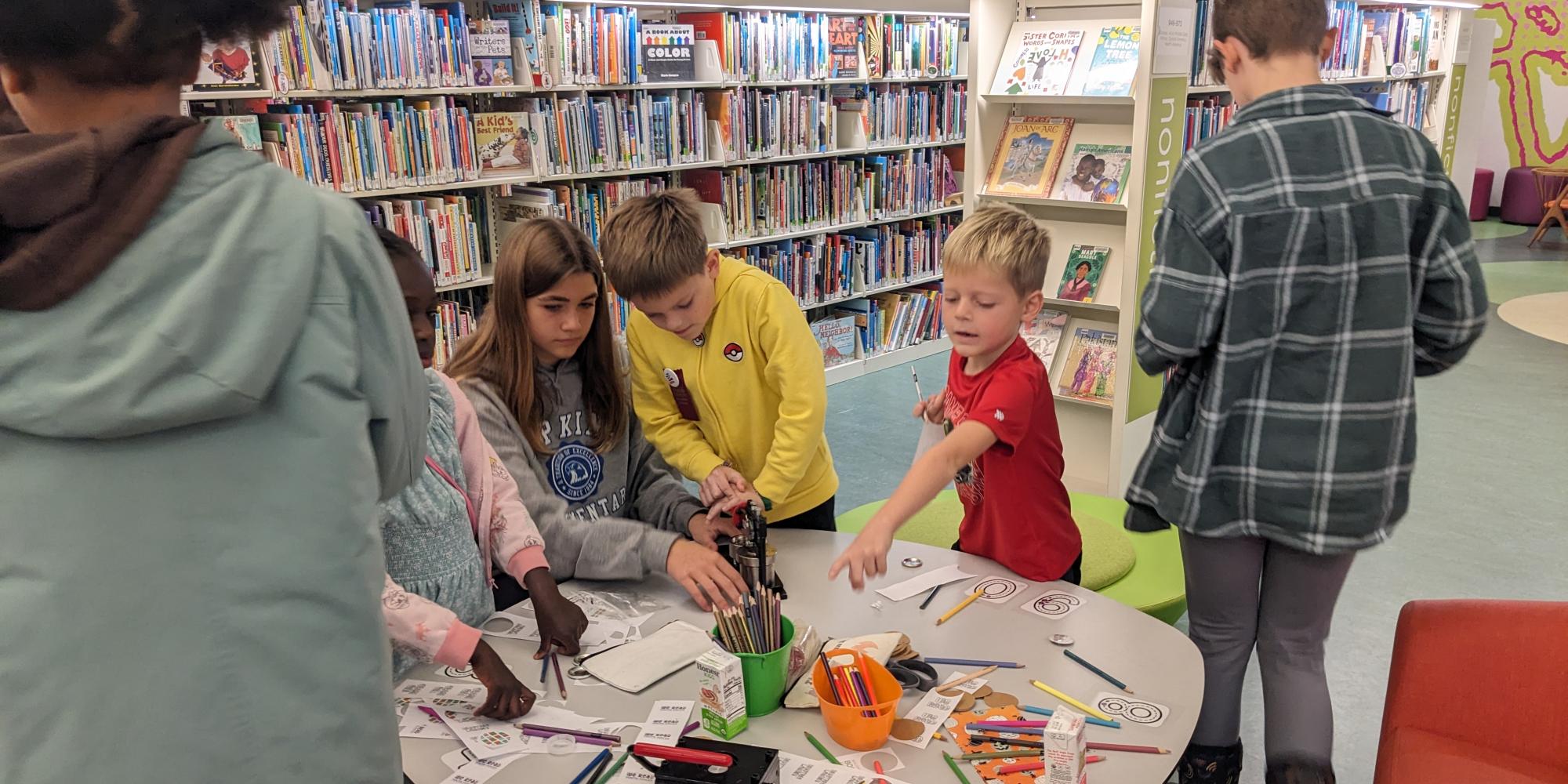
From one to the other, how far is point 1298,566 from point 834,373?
13.3 feet

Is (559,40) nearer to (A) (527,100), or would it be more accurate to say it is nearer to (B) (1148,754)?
(A) (527,100)

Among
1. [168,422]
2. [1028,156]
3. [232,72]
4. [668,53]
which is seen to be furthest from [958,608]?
[668,53]

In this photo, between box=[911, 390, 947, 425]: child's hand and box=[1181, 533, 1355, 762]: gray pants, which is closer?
box=[1181, 533, 1355, 762]: gray pants

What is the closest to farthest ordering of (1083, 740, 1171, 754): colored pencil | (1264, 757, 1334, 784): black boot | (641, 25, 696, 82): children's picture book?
1. (1083, 740, 1171, 754): colored pencil
2. (1264, 757, 1334, 784): black boot
3. (641, 25, 696, 82): children's picture book

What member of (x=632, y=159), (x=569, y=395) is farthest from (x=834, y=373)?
(x=569, y=395)

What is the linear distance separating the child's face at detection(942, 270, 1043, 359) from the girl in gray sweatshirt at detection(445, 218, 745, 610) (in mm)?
541

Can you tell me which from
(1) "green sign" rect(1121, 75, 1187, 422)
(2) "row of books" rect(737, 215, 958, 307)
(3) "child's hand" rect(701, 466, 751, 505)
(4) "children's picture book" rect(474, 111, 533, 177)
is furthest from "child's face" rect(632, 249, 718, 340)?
(2) "row of books" rect(737, 215, 958, 307)

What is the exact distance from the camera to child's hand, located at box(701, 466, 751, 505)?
6.14 ft

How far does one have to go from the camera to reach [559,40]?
416cm

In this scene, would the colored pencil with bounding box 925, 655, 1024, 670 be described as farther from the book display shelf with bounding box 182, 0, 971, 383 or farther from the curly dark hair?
the book display shelf with bounding box 182, 0, 971, 383

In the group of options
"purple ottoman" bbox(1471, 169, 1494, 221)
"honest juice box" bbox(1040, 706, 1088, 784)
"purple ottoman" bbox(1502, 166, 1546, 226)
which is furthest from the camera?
"purple ottoman" bbox(1471, 169, 1494, 221)

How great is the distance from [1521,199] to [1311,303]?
10685 millimetres

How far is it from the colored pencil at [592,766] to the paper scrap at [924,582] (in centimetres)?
55

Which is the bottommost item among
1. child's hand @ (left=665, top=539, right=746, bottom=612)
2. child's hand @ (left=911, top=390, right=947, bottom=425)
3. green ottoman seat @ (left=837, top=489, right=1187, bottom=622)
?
green ottoman seat @ (left=837, top=489, right=1187, bottom=622)
